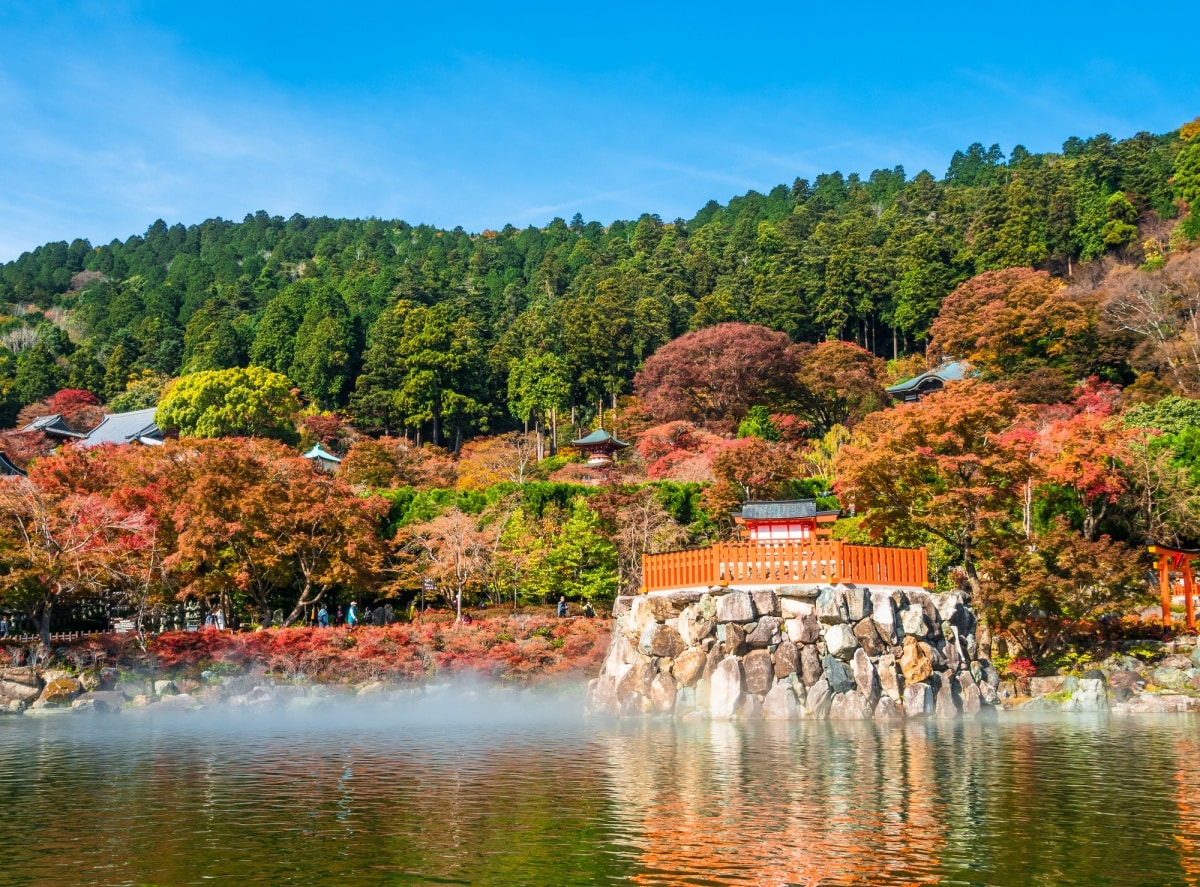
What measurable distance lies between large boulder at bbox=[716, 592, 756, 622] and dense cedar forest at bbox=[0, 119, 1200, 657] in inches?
248

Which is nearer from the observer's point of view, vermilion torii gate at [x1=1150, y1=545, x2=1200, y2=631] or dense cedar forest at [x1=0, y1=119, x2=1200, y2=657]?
vermilion torii gate at [x1=1150, y1=545, x2=1200, y2=631]

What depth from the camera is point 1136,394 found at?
123 ft

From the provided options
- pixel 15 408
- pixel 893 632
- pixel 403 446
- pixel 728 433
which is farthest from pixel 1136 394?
pixel 15 408

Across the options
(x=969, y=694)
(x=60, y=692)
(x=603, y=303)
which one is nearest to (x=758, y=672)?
(x=969, y=694)

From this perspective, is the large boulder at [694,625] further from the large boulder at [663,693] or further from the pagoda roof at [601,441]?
the pagoda roof at [601,441]

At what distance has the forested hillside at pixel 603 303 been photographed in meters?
56.3

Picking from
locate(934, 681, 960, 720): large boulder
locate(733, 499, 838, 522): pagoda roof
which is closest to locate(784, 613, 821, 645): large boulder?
locate(934, 681, 960, 720): large boulder

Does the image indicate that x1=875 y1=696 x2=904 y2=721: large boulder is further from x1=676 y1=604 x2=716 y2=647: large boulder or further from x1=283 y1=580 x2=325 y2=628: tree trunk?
x1=283 y1=580 x2=325 y2=628: tree trunk

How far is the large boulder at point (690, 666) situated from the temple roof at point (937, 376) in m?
29.5

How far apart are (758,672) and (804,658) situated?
0.80 meters

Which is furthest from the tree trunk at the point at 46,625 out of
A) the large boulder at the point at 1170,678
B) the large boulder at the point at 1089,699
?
the large boulder at the point at 1170,678

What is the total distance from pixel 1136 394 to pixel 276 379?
35.6 metres

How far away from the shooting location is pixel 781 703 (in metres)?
18.0

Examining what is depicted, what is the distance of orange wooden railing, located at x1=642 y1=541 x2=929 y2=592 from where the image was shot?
18.5m
